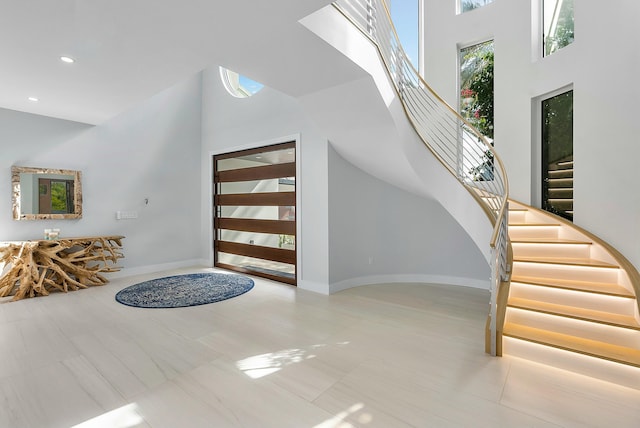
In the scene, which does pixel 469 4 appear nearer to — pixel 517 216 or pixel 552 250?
pixel 517 216

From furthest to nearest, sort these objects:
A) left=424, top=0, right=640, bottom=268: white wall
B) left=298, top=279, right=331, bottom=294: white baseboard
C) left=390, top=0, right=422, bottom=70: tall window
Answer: left=390, top=0, right=422, bottom=70: tall window < left=298, top=279, right=331, bottom=294: white baseboard < left=424, top=0, right=640, bottom=268: white wall

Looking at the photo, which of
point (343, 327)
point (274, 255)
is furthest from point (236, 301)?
point (343, 327)

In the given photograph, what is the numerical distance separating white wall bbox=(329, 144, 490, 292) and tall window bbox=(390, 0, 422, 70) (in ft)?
9.38

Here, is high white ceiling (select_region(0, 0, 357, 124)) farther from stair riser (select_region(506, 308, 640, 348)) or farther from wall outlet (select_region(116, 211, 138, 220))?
stair riser (select_region(506, 308, 640, 348))

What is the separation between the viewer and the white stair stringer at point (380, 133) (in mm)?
3148

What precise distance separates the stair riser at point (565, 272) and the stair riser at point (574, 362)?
0.83 meters

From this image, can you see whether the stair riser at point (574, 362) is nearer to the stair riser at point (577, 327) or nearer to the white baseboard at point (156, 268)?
the stair riser at point (577, 327)

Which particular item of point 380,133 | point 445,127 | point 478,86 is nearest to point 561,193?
point 445,127

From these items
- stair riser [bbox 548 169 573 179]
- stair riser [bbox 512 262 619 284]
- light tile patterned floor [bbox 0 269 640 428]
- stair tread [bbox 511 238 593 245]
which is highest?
stair riser [bbox 548 169 573 179]

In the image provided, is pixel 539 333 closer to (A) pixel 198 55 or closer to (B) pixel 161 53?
(A) pixel 198 55

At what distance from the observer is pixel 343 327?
3.15 meters

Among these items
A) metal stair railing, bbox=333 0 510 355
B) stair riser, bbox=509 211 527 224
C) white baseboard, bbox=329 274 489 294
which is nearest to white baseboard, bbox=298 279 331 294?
white baseboard, bbox=329 274 489 294

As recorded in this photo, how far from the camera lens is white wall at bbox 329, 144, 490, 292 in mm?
4629

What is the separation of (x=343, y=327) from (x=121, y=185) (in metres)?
4.75
